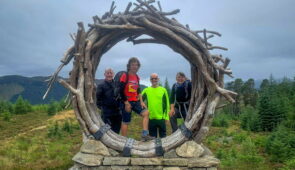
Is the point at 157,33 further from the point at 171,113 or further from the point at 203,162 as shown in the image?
the point at 203,162

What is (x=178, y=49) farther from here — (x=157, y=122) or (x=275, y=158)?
(x=275, y=158)

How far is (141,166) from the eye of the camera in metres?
5.15

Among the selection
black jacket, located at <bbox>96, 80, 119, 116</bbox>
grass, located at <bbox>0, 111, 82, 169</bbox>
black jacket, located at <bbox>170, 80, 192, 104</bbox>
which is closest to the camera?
black jacket, located at <bbox>96, 80, 119, 116</bbox>

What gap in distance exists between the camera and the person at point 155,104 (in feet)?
21.8

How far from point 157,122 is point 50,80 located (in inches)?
105

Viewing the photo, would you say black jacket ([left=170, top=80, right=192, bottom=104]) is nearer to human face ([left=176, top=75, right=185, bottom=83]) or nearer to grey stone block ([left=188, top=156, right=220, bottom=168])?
human face ([left=176, top=75, right=185, bottom=83])

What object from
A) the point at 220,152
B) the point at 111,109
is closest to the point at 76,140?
the point at 220,152

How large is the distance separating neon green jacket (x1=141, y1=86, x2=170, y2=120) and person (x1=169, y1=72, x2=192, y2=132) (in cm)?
23

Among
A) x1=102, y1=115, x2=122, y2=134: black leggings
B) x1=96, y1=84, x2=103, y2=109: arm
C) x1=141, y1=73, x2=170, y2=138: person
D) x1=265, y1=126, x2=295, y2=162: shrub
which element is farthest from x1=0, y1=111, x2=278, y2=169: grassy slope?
x1=141, y1=73, x2=170, y2=138: person

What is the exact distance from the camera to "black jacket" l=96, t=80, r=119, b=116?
651cm

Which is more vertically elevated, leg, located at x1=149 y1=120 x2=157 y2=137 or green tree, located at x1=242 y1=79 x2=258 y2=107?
green tree, located at x1=242 y1=79 x2=258 y2=107

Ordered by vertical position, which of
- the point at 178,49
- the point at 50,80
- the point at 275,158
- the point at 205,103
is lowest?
the point at 275,158

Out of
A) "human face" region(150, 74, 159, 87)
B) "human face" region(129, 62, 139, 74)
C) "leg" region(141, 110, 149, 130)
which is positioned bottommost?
"leg" region(141, 110, 149, 130)

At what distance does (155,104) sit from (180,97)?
681 millimetres
